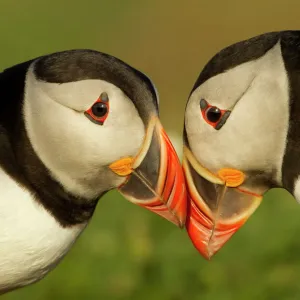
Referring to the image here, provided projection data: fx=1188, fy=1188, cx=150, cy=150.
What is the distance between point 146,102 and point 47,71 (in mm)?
405

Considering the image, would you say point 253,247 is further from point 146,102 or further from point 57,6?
point 57,6

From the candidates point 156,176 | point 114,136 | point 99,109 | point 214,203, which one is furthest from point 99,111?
point 214,203

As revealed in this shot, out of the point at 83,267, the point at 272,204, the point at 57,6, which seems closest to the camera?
the point at 83,267

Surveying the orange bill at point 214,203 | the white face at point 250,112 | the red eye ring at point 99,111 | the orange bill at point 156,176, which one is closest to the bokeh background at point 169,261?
the orange bill at point 214,203

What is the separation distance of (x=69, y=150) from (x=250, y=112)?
721 mm

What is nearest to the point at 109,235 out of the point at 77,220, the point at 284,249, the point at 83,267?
the point at 83,267

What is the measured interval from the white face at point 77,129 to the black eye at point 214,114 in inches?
11.1

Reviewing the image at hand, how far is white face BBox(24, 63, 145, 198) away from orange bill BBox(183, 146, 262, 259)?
402 mm

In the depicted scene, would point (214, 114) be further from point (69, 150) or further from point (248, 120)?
point (69, 150)

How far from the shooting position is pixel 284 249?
6852mm

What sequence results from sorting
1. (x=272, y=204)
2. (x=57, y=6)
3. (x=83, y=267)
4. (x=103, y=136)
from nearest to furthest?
1. (x=103, y=136)
2. (x=83, y=267)
3. (x=272, y=204)
4. (x=57, y=6)

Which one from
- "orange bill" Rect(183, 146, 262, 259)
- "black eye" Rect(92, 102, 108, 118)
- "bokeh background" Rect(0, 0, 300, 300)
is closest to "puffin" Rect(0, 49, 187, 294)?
"black eye" Rect(92, 102, 108, 118)

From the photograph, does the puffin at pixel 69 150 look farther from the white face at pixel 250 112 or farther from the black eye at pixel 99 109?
the white face at pixel 250 112

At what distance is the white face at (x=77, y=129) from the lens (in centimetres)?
457
